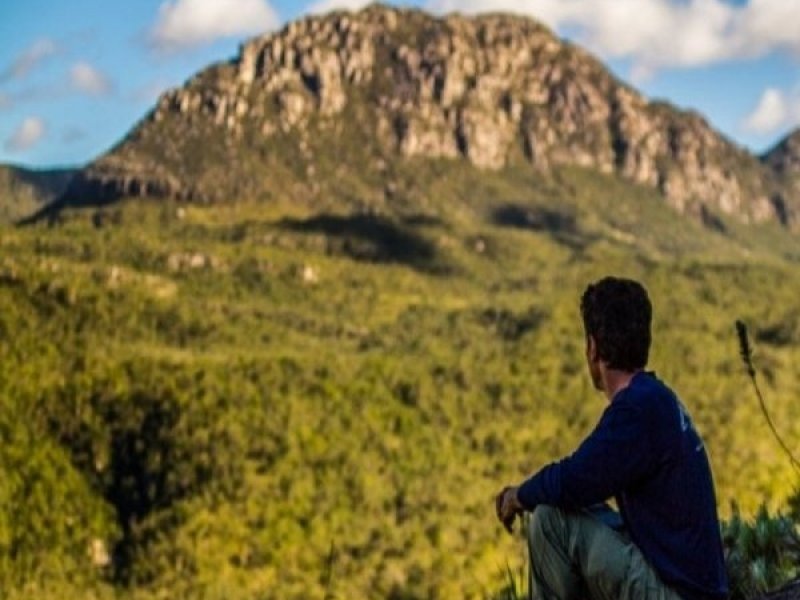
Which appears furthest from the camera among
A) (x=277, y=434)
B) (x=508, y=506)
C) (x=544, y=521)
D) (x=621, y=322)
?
(x=277, y=434)

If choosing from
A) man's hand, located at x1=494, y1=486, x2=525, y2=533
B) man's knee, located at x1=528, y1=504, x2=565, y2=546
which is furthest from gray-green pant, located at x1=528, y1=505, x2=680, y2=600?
man's hand, located at x1=494, y1=486, x2=525, y2=533

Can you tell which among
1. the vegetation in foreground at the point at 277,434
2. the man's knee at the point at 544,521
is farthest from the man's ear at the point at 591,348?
the vegetation in foreground at the point at 277,434

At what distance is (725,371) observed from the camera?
15525 cm

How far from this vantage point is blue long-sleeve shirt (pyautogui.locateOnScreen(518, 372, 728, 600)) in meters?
4.91

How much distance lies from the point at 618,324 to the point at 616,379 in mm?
270

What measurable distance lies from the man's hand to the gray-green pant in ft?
0.36

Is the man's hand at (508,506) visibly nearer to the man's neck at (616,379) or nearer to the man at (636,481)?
the man at (636,481)

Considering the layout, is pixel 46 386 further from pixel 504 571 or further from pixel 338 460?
pixel 504 571

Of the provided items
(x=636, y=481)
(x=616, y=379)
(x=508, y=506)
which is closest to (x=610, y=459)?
(x=636, y=481)

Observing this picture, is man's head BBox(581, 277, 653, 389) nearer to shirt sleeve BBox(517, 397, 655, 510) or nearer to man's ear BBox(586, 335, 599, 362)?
A: man's ear BBox(586, 335, 599, 362)

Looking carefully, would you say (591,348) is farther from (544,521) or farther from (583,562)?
(583,562)

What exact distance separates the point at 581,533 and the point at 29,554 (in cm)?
Result: 11858

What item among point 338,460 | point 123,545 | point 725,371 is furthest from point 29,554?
point 725,371

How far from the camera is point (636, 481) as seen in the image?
499 cm
